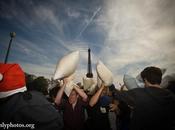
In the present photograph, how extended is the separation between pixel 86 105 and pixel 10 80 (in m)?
1.58

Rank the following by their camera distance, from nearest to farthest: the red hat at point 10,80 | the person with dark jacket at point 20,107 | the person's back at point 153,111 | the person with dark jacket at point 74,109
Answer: the person with dark jacket at point 20,107
the red hat at point 10,80
the person's back at point 153,111
the person with dark jacket at point 74,109

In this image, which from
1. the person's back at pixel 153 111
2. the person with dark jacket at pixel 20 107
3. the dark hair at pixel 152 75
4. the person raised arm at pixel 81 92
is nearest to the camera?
the person with dark jacket at pixel 20 107

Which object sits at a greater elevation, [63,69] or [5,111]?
[63,69]

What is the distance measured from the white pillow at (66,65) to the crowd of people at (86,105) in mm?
159

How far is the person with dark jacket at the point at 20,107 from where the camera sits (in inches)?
42.7

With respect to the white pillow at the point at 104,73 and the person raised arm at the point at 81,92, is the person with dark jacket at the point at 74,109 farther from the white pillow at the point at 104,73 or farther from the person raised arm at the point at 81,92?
the white pillow at the point at 104,73

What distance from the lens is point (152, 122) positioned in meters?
1.71

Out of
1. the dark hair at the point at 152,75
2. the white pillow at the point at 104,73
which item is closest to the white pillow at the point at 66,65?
the white pillow at the point at 104,73

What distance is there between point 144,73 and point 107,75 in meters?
0.50

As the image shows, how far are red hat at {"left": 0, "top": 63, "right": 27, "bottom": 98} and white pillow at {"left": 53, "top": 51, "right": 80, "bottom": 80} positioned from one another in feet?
1.68

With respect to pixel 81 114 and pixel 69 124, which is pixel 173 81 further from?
pixel 69 124

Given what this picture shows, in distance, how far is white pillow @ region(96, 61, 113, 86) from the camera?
1975mm

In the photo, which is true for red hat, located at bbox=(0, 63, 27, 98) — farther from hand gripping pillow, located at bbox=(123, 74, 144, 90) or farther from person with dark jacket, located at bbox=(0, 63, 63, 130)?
hand gripping pillow, located at bbox=(123, 74, 144, 90)

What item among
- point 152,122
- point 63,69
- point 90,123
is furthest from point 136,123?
point 90,123
